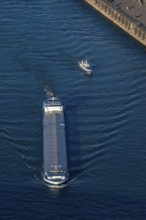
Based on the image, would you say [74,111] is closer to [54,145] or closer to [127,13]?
[54,145]

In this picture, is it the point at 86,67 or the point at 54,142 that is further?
the point at 86,67

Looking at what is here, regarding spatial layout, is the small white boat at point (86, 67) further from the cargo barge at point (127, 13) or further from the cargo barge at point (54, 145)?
the cargo barge at point (127, 13)

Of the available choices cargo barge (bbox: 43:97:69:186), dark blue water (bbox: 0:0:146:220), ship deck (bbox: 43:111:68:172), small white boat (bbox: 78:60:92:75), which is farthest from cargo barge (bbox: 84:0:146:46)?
ship deck (bbox: 43:111:68:172)

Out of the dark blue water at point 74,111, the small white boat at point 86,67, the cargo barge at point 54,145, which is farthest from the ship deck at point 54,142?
the small white boat at point 86,67

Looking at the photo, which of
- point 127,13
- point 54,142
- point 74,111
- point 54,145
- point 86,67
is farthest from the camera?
point 127,13

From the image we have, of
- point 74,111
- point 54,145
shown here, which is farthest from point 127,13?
point 54,145

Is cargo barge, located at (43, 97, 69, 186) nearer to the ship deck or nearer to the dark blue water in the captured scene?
the ship deck
